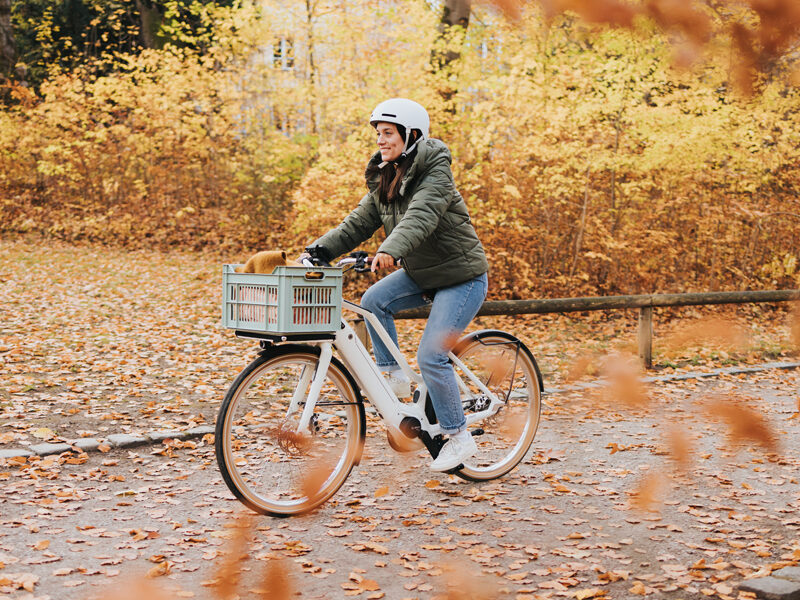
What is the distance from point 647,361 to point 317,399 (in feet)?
18.9

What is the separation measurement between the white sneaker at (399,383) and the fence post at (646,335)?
5.00 m

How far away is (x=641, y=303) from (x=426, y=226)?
5343mm

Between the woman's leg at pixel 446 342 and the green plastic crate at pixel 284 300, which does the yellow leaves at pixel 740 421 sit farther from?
the woman's leg at pixel 446 342

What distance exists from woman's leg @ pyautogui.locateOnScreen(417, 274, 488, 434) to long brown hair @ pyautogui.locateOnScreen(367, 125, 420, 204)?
585mm

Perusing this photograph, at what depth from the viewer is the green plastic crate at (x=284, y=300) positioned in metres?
3.90

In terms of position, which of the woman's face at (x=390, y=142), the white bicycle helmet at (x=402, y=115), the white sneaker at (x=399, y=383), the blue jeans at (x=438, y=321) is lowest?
the white sneaker at (x=399, y=383)

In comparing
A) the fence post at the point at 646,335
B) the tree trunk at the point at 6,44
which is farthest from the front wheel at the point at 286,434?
the tree trunk at the point at 6,44

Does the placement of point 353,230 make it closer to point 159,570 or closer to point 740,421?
point 159,570

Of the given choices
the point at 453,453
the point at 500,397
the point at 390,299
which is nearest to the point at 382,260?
the point at 390,299

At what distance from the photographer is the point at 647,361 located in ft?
30.3

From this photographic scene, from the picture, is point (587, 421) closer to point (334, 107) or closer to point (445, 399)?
point (445, 399)

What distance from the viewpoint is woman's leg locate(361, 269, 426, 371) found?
4.62 m

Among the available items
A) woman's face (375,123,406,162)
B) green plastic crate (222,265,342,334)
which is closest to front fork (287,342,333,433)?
green plastic crate (222,265,342,334)

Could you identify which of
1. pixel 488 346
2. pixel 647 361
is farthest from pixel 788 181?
pixel 488 346
